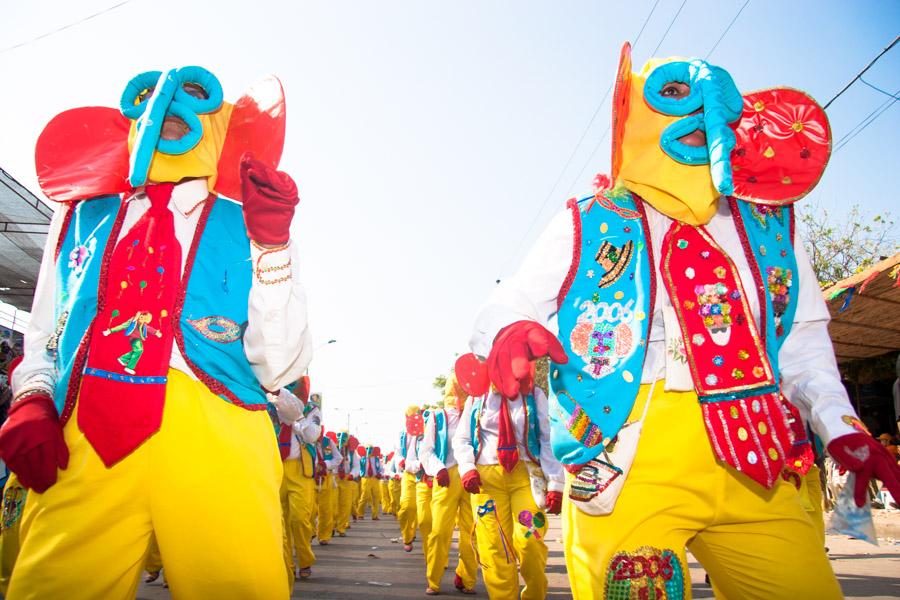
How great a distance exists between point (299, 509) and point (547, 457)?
3719 mm

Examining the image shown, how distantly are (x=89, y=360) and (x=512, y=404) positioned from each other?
4.35 m

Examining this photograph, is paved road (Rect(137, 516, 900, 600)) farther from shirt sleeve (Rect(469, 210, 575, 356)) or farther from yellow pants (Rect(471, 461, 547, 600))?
shirt sleeve (Rect(469, 210, 575, 356))

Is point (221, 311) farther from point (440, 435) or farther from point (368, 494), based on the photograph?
point (368, 494)

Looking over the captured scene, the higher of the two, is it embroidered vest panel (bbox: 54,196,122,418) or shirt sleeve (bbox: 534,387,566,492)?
embroidered vest panel (bbox: 54,196,122,418)

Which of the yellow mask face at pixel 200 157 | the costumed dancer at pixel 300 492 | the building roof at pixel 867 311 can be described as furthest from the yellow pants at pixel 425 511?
the yellow mask face at pixel 200 157

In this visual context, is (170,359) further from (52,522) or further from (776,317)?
(776,317)

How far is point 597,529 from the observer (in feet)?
6.66

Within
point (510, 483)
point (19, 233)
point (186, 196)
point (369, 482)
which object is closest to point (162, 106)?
point (186, 196)

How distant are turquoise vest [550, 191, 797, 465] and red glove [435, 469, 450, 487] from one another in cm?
503

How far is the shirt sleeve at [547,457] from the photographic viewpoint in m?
5.09

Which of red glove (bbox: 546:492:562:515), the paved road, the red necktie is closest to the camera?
red glove (bbox: 546:492:562:515)

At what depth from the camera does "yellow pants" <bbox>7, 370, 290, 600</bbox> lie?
1.87m

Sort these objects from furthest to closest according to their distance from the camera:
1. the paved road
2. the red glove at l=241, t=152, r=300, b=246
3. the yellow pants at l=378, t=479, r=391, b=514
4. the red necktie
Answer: the yellow pants at l=378, t=479, r=391, b=514, the paved road, the red necktie, the red glove at l=241, t=152, r=300, b=246

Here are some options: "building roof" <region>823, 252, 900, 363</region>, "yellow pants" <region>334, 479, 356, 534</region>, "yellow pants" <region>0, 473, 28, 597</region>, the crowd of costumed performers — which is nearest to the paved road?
"building roof" <region>823, 252, 900, 363</region>
